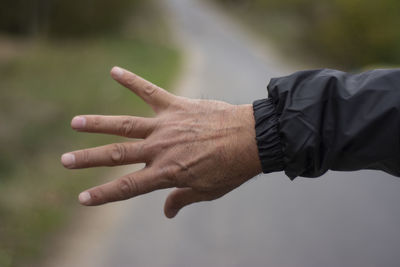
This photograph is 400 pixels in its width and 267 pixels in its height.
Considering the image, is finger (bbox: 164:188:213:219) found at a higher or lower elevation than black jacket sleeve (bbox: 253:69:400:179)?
lower

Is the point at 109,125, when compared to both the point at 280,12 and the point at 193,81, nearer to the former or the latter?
the point at 193,81

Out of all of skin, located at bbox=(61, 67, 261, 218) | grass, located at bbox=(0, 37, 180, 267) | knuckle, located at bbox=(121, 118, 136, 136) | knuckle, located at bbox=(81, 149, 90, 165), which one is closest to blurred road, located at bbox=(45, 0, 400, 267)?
grass, located at bbox=(0, 37, 180, 267)

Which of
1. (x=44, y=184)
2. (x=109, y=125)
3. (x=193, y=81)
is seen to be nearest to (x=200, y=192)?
(x=109, y=125)

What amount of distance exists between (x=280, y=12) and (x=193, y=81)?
49.6ft

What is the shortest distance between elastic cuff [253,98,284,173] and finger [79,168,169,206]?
1.47 feet

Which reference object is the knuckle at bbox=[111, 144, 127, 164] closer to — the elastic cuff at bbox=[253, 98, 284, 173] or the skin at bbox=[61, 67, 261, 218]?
the skin at bbox=[61, 67, 261, 218]

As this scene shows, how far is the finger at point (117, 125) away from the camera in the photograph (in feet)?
5.13

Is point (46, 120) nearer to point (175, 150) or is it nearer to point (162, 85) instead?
point (162, 85)

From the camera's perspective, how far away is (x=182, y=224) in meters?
3.95

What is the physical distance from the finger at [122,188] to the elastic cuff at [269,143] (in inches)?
17.7

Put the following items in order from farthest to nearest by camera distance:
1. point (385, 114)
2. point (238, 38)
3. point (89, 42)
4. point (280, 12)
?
point (280, 12)
point (238, 38)
point (89, 42)
point (385, 114)

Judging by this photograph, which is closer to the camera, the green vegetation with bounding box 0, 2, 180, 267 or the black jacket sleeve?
the black jacket sleeve

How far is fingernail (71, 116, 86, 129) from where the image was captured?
1537 millimetres

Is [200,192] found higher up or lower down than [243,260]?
higher up
